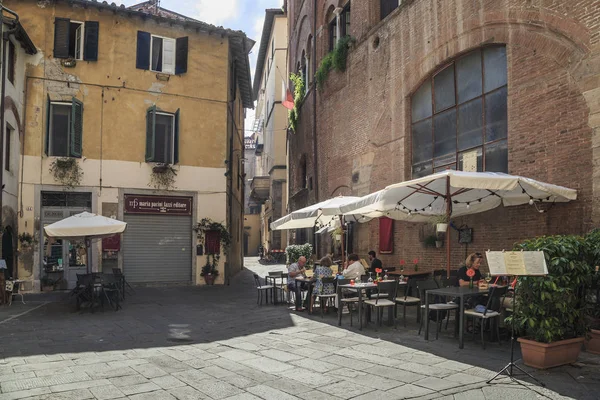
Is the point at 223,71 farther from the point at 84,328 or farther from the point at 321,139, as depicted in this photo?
the point at 84,328

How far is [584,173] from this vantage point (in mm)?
8312

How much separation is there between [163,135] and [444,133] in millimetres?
9319

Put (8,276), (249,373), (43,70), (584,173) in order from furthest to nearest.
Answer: (43,70)
(8,276)
(584,173)
(249,373)

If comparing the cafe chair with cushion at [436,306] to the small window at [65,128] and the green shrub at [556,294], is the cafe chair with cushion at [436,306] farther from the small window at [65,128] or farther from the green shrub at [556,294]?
the small window at [65,128]

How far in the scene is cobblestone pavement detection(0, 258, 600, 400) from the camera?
5.12 meters

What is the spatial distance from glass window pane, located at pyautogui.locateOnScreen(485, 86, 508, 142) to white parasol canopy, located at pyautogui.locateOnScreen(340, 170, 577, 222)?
1.69 m

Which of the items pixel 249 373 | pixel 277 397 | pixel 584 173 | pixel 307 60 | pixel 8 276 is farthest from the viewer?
pixel 307 60

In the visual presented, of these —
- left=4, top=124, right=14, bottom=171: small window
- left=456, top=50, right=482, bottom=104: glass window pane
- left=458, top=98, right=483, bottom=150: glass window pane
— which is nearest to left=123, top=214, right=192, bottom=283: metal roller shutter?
left=4, top=124, right=14, bottom=171: small window

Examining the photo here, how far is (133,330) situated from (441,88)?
9004mm

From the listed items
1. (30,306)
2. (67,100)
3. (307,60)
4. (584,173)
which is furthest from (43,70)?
(584,173)

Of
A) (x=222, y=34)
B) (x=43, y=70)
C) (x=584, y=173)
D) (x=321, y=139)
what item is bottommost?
(x=584, y=173)

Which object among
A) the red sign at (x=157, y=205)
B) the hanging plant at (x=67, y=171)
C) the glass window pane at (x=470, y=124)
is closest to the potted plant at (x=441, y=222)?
the glass window pane at (x=470, y=124)

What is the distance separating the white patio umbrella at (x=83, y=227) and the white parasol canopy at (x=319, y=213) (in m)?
4.07

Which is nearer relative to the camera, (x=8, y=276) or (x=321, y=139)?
(x=8, y=276)
